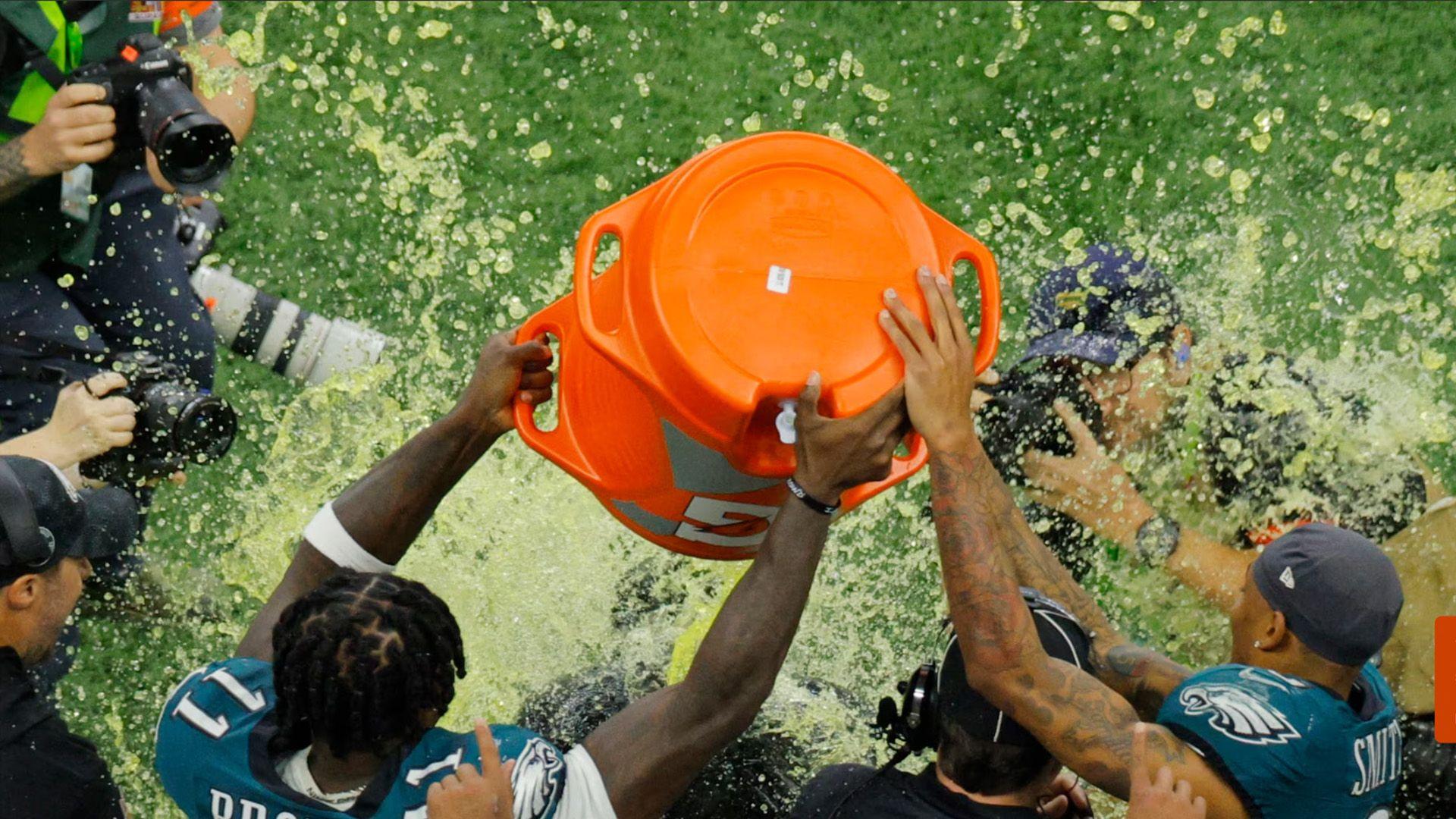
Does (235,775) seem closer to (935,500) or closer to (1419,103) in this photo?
(935,500)

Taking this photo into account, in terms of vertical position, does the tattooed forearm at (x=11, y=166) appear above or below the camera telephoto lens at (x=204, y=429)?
above

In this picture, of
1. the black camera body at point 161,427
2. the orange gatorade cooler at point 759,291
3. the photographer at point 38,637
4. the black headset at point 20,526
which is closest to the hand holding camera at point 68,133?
the black camera body at point 161,427

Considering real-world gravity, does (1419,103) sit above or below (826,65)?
above

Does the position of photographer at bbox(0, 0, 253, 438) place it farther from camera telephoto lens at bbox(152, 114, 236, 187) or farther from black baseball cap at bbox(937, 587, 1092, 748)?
black baseball cap at bbox(937, 587, 1092, 748)

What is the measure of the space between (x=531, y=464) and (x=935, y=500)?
226 centimetres

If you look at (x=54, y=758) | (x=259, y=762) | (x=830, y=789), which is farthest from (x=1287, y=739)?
(x=54, y=758)

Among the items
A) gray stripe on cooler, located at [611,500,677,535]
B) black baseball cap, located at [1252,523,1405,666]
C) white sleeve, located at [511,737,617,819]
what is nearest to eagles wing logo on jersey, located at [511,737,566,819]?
white sleeve, located at [511,737,617,819]

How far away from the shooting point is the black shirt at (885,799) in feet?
8.13

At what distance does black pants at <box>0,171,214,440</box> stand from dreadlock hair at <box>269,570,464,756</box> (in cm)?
224

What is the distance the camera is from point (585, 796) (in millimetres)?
2307

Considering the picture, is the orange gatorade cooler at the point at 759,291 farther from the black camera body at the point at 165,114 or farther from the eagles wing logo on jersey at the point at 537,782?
the black camera body at the point at 165,114

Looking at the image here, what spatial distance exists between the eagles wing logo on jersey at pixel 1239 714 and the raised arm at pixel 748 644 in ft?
2.56

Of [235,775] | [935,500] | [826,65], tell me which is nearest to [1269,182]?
[826,65]

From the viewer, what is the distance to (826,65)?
17.2ft
